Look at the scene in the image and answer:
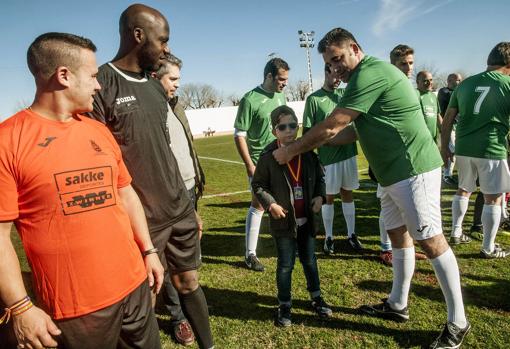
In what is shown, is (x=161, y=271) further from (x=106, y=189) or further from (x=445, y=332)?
(x=445, y=332)

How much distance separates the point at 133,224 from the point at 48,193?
0.64 m

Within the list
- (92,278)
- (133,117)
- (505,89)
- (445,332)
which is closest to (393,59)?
(505,89)

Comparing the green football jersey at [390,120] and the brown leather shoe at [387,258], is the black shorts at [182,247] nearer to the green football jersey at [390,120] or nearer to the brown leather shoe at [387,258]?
the green football jersey at [390,120]

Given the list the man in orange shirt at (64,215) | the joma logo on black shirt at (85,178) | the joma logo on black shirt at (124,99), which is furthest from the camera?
the joma logo on black shirt at (124,99)

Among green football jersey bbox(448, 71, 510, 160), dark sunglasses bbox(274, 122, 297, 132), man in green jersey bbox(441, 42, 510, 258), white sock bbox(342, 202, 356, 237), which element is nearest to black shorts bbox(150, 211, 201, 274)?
dark sunglasses bbox(274, 122, 297, 132)

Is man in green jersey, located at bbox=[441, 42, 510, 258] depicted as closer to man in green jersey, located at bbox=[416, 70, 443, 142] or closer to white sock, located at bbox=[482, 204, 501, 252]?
white sock, located at bbox=[482, 204, 501, 252]

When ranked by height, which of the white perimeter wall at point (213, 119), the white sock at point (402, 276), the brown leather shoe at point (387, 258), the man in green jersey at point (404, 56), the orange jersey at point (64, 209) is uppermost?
the white perimeter wall at point (213, 119)

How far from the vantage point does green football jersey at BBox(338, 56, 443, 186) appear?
2746 mm

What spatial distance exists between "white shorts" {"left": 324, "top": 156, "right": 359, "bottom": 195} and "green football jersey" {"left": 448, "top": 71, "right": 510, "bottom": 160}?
1.47 meters

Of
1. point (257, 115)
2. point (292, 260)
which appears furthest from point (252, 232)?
point (257, 115)

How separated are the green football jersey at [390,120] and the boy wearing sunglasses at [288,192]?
0.64m

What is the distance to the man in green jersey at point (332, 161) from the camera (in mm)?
5023

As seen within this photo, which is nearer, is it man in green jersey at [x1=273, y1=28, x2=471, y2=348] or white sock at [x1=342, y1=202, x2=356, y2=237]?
man in green jersey at [x1=273, y1=28, x2=471, y2=348]

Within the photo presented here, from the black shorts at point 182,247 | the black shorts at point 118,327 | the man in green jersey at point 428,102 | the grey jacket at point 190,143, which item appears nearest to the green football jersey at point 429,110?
the man in green jersey at point 428,102
